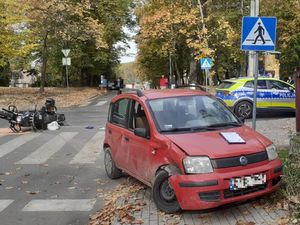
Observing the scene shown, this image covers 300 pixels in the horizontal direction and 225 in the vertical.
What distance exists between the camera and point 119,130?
823 centimetres

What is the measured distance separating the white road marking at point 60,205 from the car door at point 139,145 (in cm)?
88

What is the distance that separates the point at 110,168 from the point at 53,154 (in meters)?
3.26

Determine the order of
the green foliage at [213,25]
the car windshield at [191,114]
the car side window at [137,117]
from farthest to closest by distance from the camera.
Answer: the green foliage at [213,25] → the car side window at [137,117] → the car windshield at [191,114]

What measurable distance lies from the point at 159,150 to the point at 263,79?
13.5 meters

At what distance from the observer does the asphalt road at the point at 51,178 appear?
272 inches

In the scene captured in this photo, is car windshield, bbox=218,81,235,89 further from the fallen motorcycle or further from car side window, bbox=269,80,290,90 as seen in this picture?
the fallen motorcycle

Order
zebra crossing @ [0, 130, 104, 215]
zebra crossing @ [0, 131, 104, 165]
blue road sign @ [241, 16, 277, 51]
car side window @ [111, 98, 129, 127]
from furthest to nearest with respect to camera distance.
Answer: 1. zebra crossing @ [0, 131, 104, 165]
2. blue road sign @ [241, 16, 277, 51]
3. car side window @ [111, 98, 129, 127]
4. zebra crossing @ [0, 130, 104, 215]

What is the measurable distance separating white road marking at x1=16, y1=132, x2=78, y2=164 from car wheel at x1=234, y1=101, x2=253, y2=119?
23.2 feet

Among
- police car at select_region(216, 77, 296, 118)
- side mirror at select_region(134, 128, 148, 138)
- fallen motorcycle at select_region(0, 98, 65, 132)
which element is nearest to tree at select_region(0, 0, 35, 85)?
fallen motorcycle at select_region(0, 98, 65, 132)

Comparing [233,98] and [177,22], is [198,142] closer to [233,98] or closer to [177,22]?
[233,98]

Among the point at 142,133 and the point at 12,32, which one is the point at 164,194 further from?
the point at 12,32

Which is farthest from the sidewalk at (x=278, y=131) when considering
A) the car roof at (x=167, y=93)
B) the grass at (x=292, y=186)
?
the car roof at (x=167, y=93)

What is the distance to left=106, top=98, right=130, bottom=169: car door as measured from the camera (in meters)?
8.03

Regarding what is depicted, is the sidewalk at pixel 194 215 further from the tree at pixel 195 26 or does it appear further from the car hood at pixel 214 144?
the tree at pixel 195 26
